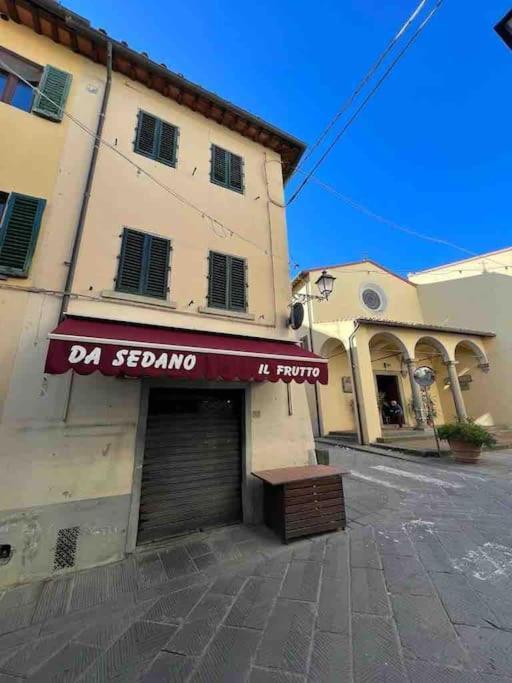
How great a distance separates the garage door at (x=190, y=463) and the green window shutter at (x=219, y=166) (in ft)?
17.7

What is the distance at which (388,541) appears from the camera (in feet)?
15.1

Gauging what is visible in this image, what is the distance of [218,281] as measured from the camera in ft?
20.7

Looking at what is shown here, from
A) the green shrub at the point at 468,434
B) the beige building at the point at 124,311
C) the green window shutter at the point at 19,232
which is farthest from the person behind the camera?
the green shrub at the point at 468,434

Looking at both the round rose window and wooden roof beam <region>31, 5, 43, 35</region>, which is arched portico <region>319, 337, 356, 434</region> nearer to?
the round rose window

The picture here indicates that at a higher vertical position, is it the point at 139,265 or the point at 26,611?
the point at 139,265

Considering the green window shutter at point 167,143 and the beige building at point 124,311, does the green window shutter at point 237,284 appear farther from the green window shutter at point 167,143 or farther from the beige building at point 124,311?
the green window shutter at point 167,143

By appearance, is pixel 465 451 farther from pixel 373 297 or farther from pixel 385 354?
pixel 373 297

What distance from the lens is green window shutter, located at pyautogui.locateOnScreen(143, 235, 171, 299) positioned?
5.59m

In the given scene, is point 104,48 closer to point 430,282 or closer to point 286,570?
point 286,570

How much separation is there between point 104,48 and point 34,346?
22.8 feet

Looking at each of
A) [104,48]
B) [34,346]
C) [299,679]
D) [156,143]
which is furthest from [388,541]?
[104,48]

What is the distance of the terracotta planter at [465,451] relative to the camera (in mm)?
9398

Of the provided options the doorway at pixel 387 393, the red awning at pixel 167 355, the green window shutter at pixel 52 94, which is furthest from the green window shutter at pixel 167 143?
the doorway at pixel 387 393

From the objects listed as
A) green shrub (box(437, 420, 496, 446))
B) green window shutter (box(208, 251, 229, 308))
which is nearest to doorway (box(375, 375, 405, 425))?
green shrub (box(437, 420, 496, 446))
